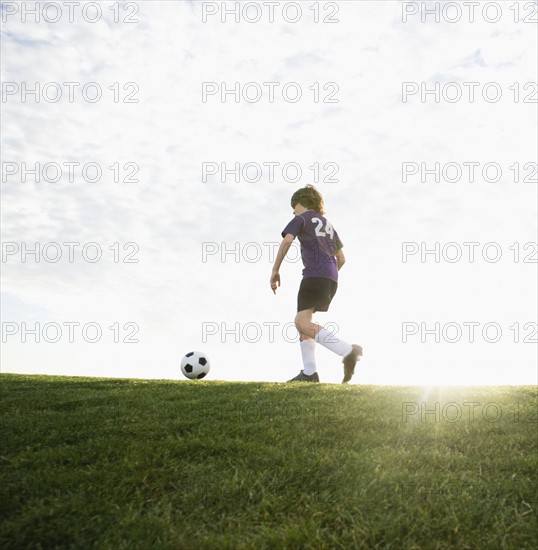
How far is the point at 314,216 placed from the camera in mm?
9523

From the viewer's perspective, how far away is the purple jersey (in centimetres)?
928

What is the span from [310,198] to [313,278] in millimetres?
1559

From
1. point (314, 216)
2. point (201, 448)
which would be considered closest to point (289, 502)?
point (201, 448)

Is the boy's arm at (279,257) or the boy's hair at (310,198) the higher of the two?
the boy's hair at (310,198)

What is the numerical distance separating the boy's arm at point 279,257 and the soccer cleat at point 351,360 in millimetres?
1723

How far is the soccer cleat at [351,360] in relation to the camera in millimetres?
9039

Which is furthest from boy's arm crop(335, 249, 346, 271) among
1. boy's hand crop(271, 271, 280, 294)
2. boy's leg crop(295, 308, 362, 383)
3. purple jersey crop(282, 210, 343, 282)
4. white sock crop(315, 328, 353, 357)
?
boy's hand crop(271, 271, 280, 294)

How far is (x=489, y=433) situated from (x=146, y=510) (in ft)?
11.4

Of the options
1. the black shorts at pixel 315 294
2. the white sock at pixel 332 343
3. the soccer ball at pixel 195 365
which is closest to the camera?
the white sock at pixel 332 343

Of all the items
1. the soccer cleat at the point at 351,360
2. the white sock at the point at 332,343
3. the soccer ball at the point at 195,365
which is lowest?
the soccer ball at the point at 195,365

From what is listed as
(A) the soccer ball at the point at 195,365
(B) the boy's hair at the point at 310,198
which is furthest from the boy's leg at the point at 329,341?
(A) the soccer ball at the point at 195,365

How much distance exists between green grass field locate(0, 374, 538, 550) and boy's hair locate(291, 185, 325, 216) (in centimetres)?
430

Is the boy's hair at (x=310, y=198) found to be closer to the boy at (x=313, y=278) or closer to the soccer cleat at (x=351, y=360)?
the boy at (x=313, y=278)

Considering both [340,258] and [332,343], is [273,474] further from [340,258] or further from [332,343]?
[340,258]
